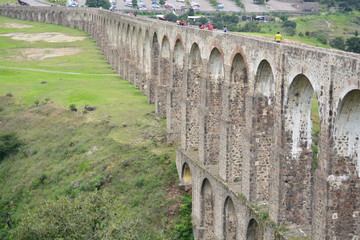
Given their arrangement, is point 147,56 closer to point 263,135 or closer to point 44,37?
point 263,135

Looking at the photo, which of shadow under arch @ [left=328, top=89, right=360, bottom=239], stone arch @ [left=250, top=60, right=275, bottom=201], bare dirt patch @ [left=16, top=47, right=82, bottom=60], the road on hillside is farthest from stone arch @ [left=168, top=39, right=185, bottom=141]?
the road on hillside

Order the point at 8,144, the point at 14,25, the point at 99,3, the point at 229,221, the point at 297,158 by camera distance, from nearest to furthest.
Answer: the point at 297,158
the point at 229,221
the point at 8,144
the point at 14,25
the point at 99,3

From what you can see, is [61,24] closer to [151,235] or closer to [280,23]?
[280,23]

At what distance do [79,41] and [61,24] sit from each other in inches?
1041

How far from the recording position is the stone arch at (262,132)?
2908 centimetres

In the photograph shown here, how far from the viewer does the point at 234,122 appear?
Answer: 32406 millimetres

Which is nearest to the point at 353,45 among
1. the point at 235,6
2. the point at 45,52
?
the point at 45,52

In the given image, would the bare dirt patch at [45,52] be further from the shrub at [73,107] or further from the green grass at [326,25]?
the shrub at [73,107]

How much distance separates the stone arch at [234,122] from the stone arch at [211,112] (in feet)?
9.43

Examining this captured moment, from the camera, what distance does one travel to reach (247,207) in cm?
2914

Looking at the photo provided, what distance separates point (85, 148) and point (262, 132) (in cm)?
2083

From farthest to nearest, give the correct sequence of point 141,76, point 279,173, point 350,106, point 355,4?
point 355,4, point 141,76, point 279,173, point 350,106

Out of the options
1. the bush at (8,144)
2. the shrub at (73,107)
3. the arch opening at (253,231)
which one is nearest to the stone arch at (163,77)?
the shrub at (73,107)

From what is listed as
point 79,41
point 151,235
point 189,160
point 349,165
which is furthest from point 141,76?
point 79,41
